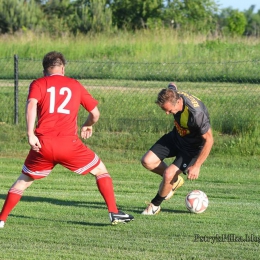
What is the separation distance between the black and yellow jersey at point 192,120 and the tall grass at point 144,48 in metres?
12.7


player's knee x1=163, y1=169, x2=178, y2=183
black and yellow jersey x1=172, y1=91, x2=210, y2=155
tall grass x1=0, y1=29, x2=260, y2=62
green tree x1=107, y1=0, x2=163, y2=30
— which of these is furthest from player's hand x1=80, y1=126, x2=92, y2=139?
green tree x1=107, y1=0, x2=163, y2=30

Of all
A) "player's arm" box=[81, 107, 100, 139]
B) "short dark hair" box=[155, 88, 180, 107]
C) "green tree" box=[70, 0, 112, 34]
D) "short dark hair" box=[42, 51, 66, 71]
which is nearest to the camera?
"short dark hair" box=[42, 51, 66, 71]

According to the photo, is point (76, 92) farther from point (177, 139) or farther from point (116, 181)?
point (116, 181)

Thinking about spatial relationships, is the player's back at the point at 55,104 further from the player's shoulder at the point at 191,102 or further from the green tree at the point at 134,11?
the green tree at the point at 134,11

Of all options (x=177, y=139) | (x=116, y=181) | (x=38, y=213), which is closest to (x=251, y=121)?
(x=116, y=181)

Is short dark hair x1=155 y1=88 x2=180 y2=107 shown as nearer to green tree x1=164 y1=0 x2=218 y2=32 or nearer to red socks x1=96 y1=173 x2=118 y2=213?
red socks x1=96 y1=173 x2=118 y2=213

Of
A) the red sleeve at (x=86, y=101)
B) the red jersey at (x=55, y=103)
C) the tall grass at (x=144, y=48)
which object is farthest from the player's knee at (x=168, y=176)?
the tall grass at (x=144, y=48)

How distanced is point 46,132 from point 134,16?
1450 inches

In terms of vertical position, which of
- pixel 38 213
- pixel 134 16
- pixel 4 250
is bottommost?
pixel 134 16

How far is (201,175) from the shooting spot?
1124 cm

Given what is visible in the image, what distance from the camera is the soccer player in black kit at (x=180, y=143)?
7.64 metres

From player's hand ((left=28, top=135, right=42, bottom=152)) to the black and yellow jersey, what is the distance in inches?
70.0

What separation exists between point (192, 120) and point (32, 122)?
1.94 meters

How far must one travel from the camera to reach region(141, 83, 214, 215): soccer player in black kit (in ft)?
25.1
